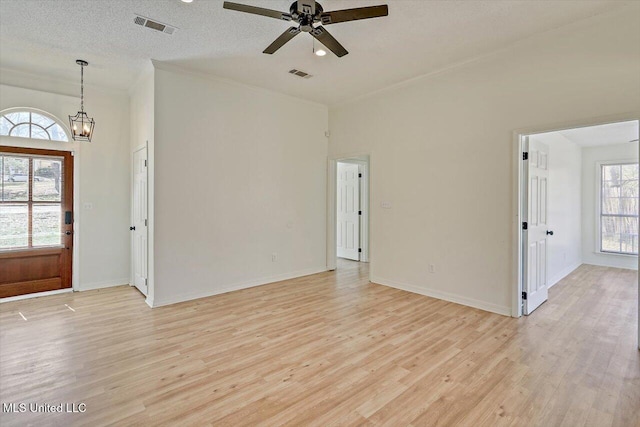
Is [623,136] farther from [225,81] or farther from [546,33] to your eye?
[225,81]

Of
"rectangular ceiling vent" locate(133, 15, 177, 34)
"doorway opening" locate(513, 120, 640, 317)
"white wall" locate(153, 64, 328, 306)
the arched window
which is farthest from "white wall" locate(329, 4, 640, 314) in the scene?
the arched window

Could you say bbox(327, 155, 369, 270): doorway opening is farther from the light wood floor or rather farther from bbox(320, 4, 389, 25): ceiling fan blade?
bbox(320, 4, 389, 25): ceiling fan blade

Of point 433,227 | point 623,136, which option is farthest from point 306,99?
point 623,136

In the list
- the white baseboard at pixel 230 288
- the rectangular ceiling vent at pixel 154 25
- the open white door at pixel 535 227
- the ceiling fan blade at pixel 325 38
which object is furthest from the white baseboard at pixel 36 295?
the open white door at pixel 535 227

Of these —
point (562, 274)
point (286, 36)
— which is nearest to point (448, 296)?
point (562, 274)

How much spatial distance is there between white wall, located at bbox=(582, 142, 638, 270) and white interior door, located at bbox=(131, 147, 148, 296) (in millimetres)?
8733

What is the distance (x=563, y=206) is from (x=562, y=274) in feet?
4.06

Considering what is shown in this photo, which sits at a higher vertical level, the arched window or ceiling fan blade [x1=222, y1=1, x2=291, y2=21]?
ceiling fan blade [x1=222, y1=1, x2=291, y2=21]

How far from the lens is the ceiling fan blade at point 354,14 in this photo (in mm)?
2326

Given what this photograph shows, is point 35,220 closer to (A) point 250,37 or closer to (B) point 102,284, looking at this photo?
(B) point 102,284

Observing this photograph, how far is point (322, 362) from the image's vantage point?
2725 mm

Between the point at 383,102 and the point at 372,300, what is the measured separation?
3140 mm

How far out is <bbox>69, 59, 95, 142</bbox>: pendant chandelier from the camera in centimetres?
436

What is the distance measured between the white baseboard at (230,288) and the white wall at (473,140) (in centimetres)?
130
